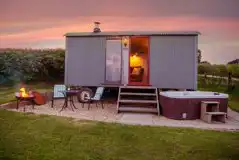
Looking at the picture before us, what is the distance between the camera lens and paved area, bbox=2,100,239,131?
723 centimetres

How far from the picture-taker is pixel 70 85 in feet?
37.5

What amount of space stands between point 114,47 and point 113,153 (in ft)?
21.4

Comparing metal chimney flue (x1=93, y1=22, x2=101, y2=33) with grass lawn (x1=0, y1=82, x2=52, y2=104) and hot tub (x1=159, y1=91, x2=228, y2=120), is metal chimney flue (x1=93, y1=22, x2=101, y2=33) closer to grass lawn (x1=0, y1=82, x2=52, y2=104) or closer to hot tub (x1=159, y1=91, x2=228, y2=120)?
grass lawn (x1=0, y1=82, x2=52, y2=104)

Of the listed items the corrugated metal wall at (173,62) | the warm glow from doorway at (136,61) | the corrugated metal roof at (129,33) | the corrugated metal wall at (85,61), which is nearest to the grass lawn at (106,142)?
the corrugated metal wall at (173,62)

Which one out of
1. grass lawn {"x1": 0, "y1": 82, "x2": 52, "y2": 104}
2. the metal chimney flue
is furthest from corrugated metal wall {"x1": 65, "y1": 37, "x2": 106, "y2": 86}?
grass lawn {"x1": 0, "y1": 82, "x2": 52, "y2": 104}

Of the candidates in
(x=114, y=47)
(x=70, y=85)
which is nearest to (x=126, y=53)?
(x=114, y=47)

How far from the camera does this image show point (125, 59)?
10945 mm

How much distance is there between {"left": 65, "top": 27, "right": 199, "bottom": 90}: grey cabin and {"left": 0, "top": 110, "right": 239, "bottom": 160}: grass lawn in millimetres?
4209

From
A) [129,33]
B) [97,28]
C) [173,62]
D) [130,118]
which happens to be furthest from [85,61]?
[130,118]

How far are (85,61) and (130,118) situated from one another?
403 cm

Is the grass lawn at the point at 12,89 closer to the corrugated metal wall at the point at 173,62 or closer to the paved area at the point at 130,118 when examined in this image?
Answer: the paved area at the point at 130,118

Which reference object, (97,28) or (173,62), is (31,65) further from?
(173,62)

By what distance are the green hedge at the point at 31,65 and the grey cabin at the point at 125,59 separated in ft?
15.8

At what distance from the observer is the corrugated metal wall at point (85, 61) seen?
11062mm
